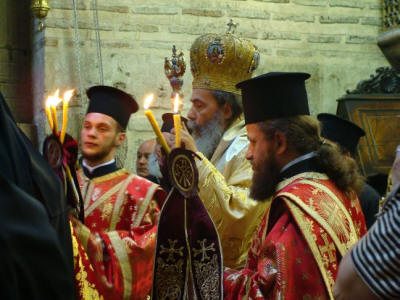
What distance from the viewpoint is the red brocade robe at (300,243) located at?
10.2 ft

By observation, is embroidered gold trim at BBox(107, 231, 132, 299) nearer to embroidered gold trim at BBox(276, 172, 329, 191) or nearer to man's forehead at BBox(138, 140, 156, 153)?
embroidered gold trim at BBox(276, 172, 329, 191)

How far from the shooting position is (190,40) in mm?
9211

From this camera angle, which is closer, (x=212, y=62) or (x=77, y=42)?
(x=212, y=62)

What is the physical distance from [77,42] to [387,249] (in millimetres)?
7573

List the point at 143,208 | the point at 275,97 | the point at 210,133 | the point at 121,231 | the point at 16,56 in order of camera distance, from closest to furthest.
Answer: the point at 275,97 < the point at 121,231 < the point at 143,208 < the point at 210,133 < the point at 16,56

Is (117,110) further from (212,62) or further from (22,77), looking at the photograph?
(22,77)

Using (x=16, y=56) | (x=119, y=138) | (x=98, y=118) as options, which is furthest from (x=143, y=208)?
(x=16, y=56)

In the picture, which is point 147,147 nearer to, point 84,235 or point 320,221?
point 84,235

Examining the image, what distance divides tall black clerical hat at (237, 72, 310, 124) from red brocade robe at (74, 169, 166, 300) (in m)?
1.11

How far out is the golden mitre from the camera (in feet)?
18.1

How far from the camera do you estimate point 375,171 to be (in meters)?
8.82

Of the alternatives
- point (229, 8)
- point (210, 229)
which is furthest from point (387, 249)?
point (229, 8)

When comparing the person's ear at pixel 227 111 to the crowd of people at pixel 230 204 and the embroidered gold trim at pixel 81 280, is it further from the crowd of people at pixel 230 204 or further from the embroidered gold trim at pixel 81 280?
the embroidered gold trim at pixel 81 280

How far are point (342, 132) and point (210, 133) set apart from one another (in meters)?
0.99
